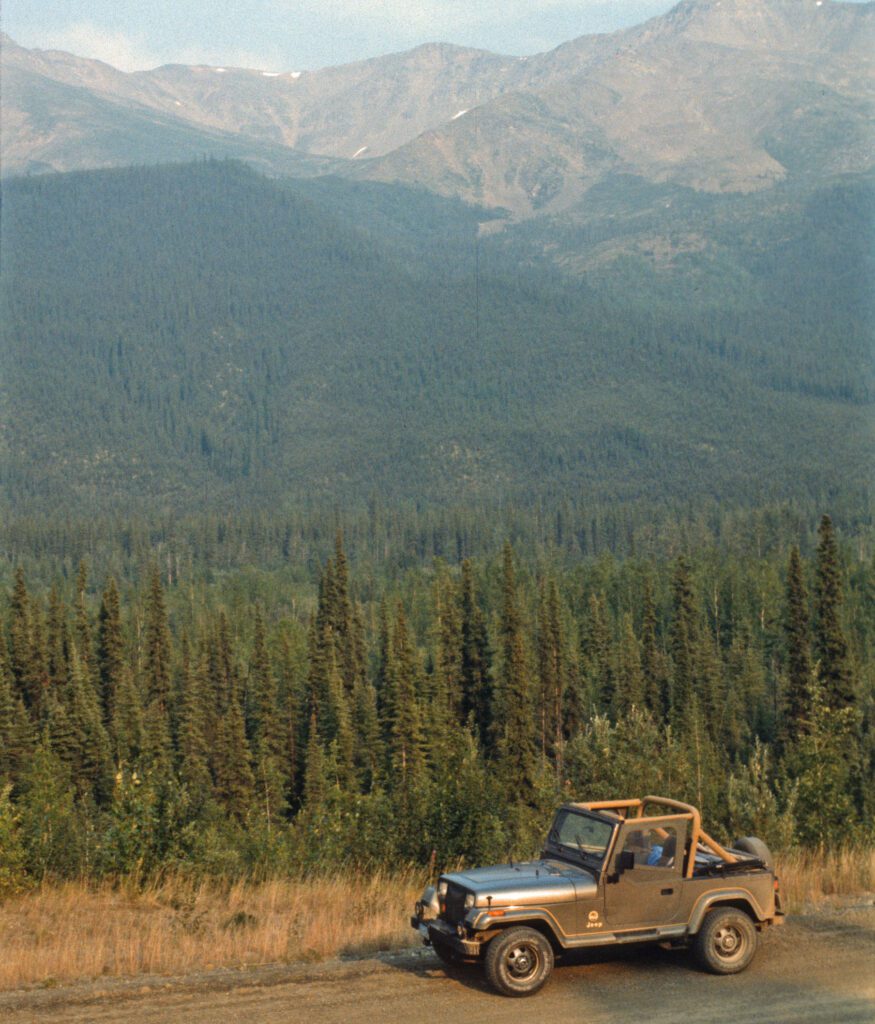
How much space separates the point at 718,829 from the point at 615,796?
345 cm

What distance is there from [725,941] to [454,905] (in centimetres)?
358

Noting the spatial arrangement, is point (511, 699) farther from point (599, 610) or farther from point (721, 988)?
point (721, 988)

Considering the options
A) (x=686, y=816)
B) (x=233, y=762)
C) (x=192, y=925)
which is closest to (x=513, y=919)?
(x=686, y=816)

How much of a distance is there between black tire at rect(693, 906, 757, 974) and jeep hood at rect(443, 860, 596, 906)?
5.35ft

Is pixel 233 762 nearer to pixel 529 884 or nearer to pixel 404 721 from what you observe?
pixel 404 721

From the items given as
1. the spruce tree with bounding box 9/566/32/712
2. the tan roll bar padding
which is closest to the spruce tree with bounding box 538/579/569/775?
the spruce tree with bounding box 9/566/32/712

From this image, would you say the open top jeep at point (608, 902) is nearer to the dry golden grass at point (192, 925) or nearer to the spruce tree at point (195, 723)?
the dry golden grass at point (192, 925)

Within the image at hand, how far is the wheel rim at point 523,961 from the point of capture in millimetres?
15156

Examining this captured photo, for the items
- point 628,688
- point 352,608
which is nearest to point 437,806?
point 628,688

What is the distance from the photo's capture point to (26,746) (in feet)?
265

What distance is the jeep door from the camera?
15.5 meters

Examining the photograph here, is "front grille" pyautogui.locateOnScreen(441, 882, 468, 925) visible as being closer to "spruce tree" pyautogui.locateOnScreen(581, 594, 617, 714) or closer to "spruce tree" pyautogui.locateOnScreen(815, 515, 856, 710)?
"spruce tree" pyautogui.locateOnScreen(815, 515, 856, 710)

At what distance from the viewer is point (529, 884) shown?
1549 centimetres

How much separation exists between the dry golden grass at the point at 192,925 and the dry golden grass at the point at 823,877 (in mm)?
6001
